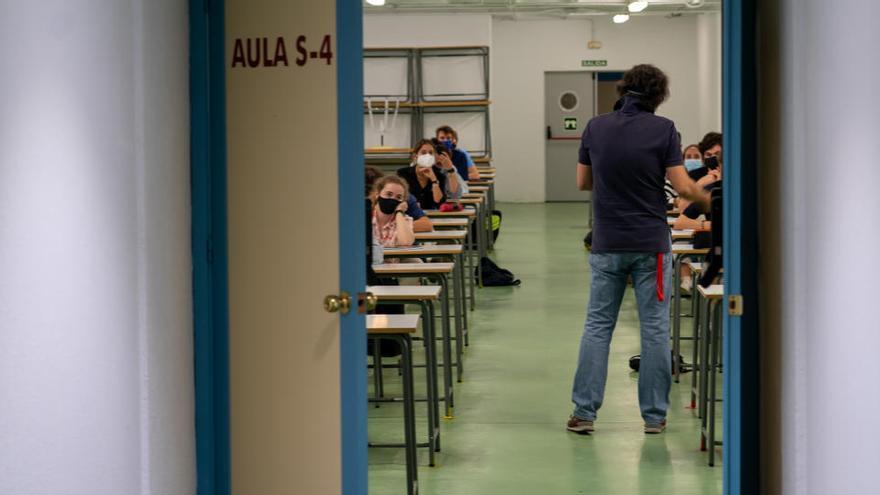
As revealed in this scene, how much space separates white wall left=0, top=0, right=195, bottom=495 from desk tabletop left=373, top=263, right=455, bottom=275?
267cm

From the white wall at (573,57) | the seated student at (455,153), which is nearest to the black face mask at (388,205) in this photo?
the seated student at (455,153)

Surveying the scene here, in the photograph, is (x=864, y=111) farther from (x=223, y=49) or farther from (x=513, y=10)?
(x=513, y=10)

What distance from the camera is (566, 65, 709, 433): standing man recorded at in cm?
555

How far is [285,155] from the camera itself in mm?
3832

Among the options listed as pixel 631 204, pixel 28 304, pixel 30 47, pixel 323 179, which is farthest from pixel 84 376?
pixel 631 204

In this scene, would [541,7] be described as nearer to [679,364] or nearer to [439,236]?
[439,236]

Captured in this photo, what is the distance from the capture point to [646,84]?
220 inches

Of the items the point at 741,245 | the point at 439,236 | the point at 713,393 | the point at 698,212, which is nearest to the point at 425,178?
the point at 439,236

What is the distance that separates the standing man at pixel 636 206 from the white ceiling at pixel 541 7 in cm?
1194

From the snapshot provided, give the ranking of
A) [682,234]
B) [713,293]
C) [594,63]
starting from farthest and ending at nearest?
[594,63] → [682,234] → [713,293]

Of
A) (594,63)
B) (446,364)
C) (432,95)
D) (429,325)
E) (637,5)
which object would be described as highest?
(637,5)

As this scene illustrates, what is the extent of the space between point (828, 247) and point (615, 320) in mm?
2606

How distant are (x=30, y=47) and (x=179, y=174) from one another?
0.90 metres

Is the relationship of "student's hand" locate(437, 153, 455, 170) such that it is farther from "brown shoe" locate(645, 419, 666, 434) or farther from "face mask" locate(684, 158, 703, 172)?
"brown shoe" locate(645, 419, 666, 434)
